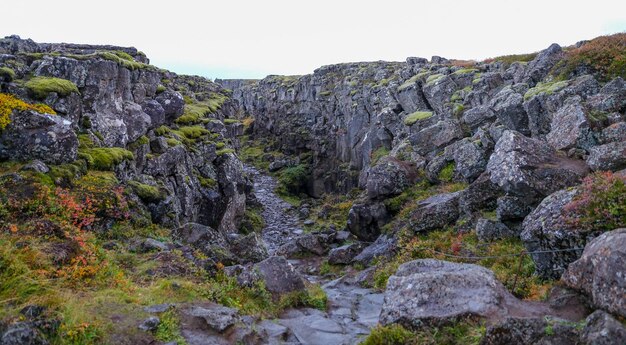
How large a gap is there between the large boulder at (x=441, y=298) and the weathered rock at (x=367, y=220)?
17.8 meters

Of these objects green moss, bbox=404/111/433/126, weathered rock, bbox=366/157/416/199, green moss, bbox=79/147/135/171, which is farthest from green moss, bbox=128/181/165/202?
green moss, bbox=404/111/433/126

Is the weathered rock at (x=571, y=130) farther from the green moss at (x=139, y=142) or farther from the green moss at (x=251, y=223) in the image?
the green moss at (x=251, y=223)

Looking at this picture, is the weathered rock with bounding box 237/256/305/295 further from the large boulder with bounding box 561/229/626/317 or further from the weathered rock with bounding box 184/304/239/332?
the large boulder with bounding box 561/229/626/317

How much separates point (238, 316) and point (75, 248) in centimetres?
631

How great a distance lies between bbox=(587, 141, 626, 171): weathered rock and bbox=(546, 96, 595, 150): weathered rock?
215 cm

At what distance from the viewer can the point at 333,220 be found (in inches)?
1706

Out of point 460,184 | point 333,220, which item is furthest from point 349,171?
point 460,184

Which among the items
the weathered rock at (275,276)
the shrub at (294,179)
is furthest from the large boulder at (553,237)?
the shrub at (294,179)

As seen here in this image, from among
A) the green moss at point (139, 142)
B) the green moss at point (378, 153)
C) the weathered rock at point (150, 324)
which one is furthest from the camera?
the green moss at point (378, 153)

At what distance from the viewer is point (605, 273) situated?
9422 millimetres

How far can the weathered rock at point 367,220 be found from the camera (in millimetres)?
30422

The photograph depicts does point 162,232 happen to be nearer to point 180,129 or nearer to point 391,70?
point 180,129

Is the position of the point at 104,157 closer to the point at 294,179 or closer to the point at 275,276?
the point at 275,276

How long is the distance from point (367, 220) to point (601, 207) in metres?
19.6
